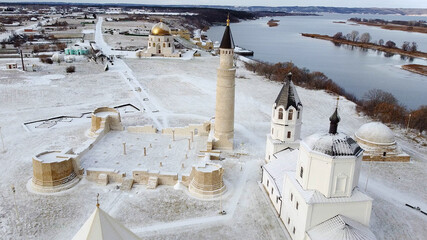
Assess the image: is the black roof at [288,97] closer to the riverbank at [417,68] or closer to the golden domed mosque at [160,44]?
the golden domed mosque at [160,44]

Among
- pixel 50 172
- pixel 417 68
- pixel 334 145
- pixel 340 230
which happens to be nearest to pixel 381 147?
pixel 334 145

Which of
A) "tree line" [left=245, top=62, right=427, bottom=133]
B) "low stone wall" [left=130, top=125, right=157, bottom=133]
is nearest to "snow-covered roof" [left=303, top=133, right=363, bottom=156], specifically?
"low stone wall" [left=130, top=125, right=157, bottom=133]

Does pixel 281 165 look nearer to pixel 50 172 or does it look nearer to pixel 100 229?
pixel 100 229

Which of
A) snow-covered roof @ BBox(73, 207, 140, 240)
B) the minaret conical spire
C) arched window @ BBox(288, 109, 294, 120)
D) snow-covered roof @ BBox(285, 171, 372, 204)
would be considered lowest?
snow-covered roof @ BBox(285, 171, 372, 204)

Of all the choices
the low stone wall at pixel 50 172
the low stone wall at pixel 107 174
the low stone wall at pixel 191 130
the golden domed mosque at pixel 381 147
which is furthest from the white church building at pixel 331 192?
the low stone wall at pixel 50 172

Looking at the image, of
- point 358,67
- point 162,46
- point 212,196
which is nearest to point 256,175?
point 212,196

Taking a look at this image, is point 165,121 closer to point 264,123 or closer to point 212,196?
point 264,123

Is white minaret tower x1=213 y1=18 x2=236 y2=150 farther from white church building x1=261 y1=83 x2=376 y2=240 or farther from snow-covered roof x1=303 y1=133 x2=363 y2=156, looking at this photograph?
snow-covered roof x1=303 y1=133 x2=363 y2=156
